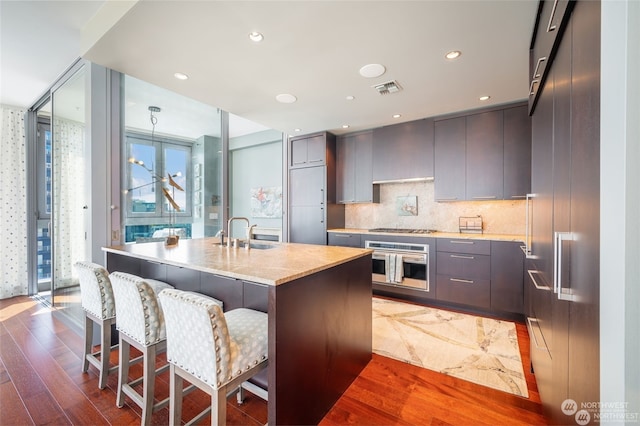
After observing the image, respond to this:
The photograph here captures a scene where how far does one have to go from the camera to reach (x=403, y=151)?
3.86m

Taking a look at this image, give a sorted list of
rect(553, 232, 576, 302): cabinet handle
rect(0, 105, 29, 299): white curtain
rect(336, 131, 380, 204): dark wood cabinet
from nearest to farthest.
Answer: rect(553, 232, 576, 302): cabinet handle
rect(0, 105, 29, 299): white curtain
rect(336, 131, 380, 204): dark wood cabinet

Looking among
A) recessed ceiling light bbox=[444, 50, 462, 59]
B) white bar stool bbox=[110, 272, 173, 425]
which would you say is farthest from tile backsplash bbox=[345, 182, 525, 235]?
white bar stool bbox=[110, 272, 173, 425]

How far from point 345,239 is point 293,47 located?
2794 millimetres

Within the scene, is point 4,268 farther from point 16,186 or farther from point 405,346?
point 405,346

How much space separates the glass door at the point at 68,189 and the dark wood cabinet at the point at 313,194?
2844 millimetres

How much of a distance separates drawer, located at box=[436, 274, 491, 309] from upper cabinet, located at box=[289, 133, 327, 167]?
2580mm

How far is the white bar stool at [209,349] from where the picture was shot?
3.57ft

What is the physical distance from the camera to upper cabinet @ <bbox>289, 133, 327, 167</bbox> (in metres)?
4.37

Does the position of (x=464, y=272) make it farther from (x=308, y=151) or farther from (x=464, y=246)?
(x=308, y=151)

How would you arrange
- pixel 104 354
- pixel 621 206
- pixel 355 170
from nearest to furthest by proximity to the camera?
1. pixel 621 206
2. pixel 104 354
3. pixel 355 170

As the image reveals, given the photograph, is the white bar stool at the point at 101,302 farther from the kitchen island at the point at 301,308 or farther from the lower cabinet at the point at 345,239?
the lower cabinet at the point at 345,239

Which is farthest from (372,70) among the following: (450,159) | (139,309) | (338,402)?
(338,402)

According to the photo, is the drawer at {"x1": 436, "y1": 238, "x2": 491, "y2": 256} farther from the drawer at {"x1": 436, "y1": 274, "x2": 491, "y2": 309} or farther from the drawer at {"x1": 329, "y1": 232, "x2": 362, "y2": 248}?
the drawer at {"x1": 329, "y1": 232, "x2": 362, "y2": 248}

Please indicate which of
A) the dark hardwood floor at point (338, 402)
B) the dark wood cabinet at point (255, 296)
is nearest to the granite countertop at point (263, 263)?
the dark wood cabinet at point (255, 296)
